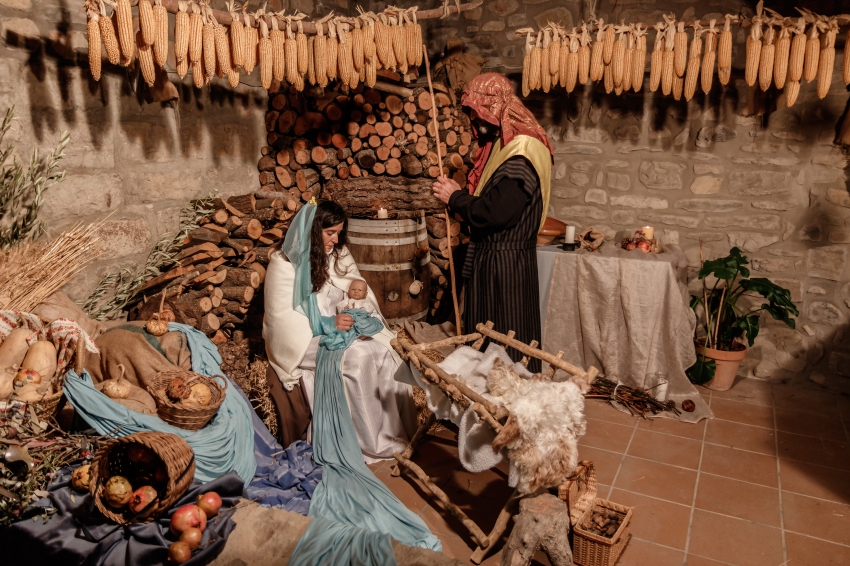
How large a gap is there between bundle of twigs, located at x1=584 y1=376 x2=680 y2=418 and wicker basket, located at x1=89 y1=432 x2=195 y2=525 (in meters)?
2.89

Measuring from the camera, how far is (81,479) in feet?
8.80

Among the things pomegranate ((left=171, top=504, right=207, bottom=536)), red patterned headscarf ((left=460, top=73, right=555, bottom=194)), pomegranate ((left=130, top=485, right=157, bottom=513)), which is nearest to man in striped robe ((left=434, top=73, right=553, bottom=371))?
red patterned headscarf ((left=460, top=73, right=555, bottom=194))

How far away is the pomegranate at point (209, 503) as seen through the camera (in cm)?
272

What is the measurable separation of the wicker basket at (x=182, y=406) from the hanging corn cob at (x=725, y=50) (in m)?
3.84

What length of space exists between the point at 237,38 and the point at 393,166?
71.8 inches

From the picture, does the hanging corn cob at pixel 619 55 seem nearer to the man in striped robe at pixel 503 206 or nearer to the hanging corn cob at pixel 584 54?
the hanging corn cob at pixel 584 54

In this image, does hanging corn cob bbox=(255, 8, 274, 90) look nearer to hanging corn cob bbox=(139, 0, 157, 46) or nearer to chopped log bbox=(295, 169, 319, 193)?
hanging corn cob bbox=(139, 0, 157, 46)

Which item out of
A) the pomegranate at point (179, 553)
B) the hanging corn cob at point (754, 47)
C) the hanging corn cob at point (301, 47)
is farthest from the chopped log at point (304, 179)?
the hanging corn cob at point (754, 47)

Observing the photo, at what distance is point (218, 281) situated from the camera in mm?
4273

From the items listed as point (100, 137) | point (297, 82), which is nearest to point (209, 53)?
point (297, 82)

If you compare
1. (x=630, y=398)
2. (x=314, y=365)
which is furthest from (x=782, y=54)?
(x=314, y=365)

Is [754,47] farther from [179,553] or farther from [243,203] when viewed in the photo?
[179,553]

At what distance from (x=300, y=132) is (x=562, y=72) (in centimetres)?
211

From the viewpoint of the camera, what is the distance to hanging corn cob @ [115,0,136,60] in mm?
3064
